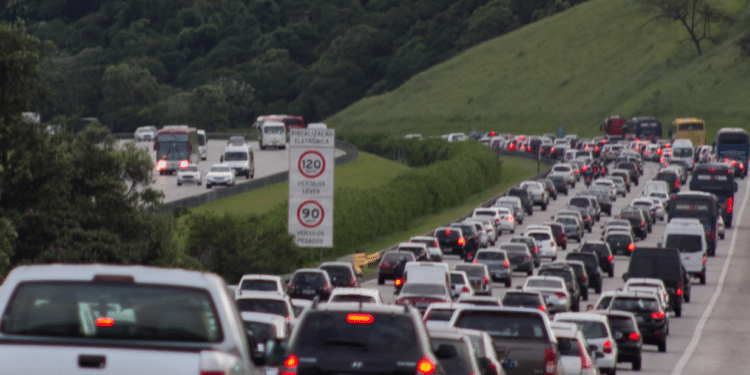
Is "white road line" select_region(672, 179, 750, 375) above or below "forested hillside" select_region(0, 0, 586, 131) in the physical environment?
below

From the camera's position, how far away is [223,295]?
7418 millimetres

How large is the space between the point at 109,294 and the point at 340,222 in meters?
51.1

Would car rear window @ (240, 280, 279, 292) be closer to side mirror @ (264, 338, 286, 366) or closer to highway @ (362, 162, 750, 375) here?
highway @ (362, 162, 750, 375)

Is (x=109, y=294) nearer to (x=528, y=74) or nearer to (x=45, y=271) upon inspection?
(x=45, y=271)

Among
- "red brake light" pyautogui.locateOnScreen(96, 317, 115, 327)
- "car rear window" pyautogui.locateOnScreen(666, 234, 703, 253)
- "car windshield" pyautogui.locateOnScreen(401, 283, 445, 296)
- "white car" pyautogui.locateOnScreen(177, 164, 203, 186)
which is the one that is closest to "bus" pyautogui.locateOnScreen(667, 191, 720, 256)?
"car rear window" pyautogui.locateOnScreen(666, 234, 703, 253)

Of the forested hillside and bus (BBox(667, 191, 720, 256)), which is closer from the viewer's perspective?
bus (BBox(667, 191, 720, 256))

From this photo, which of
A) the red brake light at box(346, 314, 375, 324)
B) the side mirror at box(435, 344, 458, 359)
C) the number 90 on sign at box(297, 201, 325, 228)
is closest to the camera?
the red brake light at box(346, 314, 375, 324)

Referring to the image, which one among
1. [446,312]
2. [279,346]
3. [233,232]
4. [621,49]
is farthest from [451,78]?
[279,346]

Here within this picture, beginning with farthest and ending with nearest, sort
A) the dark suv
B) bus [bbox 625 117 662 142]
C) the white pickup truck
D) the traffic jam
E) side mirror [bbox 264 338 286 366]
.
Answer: bus [bbox 625 117 662 142] → the dark suv → side mirror [bbox 264 338 286 366] → the traffic jam → the white pickup truck

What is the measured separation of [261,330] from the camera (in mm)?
17625

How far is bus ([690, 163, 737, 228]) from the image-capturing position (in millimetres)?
66625

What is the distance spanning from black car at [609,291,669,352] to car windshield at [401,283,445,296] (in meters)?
4.36

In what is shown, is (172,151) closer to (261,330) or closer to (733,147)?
(733,147)

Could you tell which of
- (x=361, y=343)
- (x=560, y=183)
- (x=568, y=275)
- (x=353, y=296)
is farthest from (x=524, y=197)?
(x=361, y=343)
